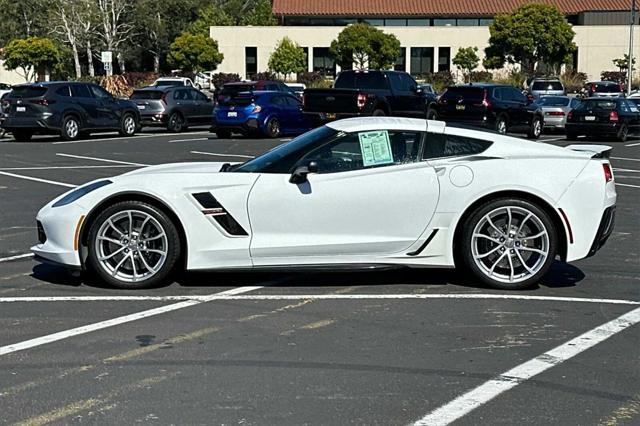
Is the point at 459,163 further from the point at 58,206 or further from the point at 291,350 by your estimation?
the point at 58,206

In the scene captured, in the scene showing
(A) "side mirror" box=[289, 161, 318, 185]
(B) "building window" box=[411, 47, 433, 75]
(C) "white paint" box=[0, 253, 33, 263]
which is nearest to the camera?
(A) "side mirror" box=[289, 161, 318, 185]

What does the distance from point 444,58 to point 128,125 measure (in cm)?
5284

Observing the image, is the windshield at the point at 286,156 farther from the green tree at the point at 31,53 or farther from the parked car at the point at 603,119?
the green tree at the point at 31,53

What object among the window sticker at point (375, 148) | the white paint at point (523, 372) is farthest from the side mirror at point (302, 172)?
the white paint at point (523, 372)

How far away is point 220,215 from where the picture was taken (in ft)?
24.0

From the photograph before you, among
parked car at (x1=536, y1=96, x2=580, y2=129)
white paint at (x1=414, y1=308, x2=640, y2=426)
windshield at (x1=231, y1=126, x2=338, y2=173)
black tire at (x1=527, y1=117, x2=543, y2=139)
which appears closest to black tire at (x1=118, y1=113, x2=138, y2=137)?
black tire at (x1=527, y1=117, x2=543, y2=139)

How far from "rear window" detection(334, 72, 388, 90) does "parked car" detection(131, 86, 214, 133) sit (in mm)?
5957

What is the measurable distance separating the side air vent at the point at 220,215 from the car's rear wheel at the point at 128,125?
2113 cm

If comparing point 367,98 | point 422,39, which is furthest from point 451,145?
point 422,39

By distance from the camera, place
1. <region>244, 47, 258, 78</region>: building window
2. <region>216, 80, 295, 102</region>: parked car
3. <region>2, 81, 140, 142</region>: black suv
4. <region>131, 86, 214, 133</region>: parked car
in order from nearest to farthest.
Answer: <region>2, 81, 140, 142</region>: black suv → <region>216, 80, 295, 102</region>: parked car → <region>131, 86, 214, 133</region>: parked car → <region>244, 47, 258, 78</region>: building window

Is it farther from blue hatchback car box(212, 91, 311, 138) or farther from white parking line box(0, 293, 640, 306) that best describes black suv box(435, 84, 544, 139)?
white parking line box(0, 293, 640, 306)

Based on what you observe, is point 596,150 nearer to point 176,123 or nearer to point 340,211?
point 340,211

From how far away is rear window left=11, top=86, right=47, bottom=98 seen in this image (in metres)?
25.4

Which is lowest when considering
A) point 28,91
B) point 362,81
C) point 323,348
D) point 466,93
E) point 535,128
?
point 535,128
